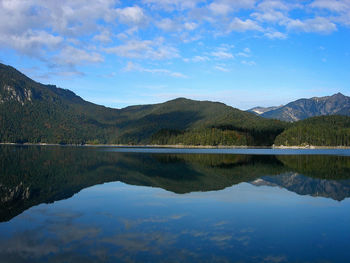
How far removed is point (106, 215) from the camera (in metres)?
23.9

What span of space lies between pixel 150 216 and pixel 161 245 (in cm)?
706

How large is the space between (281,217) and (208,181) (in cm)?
1971

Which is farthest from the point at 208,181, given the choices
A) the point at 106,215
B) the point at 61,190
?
the point at 106,215

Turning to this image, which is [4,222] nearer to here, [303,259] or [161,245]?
[161,245]

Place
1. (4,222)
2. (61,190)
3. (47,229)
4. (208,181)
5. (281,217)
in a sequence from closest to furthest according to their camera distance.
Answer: (47,229) → (4,222) → (281,217) → (61,190) → (208,181)

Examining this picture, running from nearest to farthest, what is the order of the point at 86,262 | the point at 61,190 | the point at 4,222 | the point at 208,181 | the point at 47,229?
the point at 86,262 < the point at 47,229 < the point at 4,222 < the point at 61,190 < the point at 208,181

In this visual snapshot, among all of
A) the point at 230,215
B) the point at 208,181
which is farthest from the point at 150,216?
the point at 208,181

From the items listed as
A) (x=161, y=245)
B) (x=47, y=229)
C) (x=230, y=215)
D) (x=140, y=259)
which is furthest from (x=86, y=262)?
(x=230, y=215)

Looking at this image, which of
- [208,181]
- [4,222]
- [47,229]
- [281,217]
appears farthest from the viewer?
[208,181]

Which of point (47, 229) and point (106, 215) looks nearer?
point (47, 229)

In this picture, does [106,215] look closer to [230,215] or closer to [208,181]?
[230,215]

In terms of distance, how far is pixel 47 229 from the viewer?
19812mm

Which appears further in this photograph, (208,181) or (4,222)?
(208,181)

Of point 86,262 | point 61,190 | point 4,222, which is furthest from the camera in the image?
point 61,190
